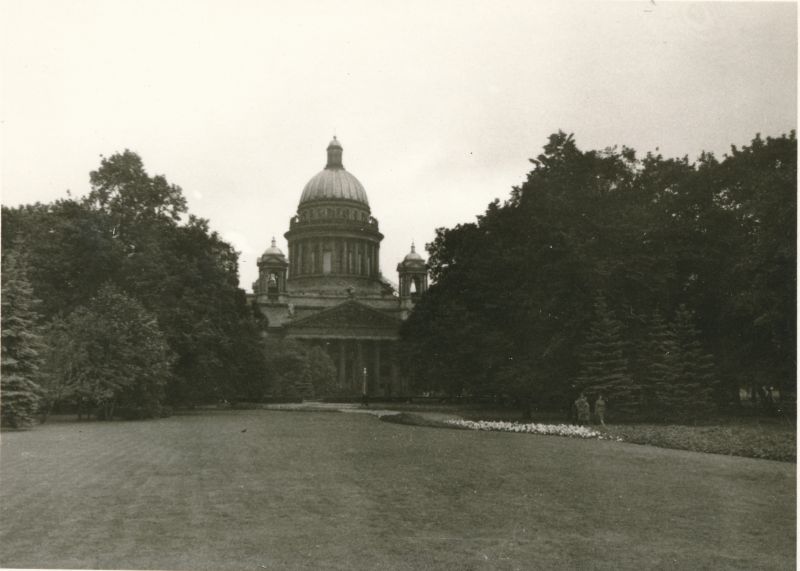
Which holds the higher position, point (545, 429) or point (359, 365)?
point (545, 429)

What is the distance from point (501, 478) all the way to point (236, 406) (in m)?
39.6

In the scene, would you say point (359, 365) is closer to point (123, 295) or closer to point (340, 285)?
point (340, 285)

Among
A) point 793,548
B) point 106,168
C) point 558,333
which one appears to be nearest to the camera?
point 793,548

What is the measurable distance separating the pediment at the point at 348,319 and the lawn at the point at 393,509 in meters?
71.2

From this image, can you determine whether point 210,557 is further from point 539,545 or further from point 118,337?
point 118,337

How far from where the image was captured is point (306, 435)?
2202 centimetres

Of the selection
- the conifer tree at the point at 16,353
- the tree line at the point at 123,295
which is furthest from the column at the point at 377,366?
the conifer tree at the point at 16,353

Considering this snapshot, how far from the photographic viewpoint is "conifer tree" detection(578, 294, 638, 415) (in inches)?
1057

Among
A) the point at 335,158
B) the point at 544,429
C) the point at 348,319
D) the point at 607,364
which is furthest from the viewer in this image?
the point at 335,158

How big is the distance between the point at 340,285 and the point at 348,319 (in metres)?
9.48

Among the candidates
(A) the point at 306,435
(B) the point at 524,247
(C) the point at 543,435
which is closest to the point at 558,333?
(B) the point at 524,247

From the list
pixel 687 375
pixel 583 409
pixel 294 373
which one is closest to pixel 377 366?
pixel 294 373

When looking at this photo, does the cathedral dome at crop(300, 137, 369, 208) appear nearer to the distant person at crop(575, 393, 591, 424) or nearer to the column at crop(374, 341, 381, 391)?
the column at crop(374, 341, 381, 391)

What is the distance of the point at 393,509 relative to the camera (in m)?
10.0
